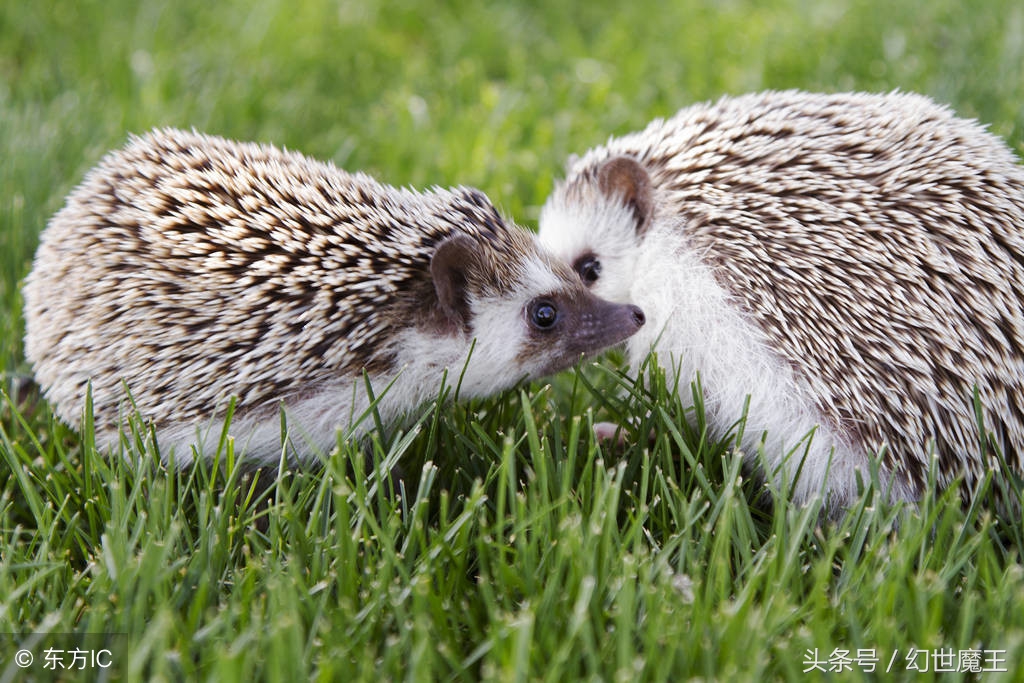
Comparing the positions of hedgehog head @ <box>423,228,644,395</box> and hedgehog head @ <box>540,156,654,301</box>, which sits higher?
hedgehog head @ <box>540,156,654,301</box>

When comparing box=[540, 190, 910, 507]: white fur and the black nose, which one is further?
the black nose

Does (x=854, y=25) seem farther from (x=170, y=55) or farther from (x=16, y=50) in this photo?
(x=16, y=50)

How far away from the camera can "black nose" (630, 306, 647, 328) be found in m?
3.21

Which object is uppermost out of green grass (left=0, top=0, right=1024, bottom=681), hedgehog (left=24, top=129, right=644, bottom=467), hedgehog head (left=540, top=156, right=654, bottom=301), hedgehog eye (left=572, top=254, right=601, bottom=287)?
hedgehog head (left=540, top=156, right=654, bottom=301)

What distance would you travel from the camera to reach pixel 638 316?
322 centimetres

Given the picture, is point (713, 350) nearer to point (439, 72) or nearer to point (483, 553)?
point (483, 553)

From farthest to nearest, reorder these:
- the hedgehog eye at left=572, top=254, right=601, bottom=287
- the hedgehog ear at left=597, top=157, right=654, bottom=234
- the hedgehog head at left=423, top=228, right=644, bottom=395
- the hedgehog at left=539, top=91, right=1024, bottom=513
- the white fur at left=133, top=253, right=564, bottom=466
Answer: the hedgehog eye at left=572, top=254, right=601, bottom=287 → the hedgehog ear at left=597, top=157, right=654, bottom=234 → the hedgehog head at left=423, top=228, right=644, bottom=395 → the white fur at left=133, top=253, right=564, bottom=466 → the hedgehog at left=539, top=91, right=1024, bottom=513

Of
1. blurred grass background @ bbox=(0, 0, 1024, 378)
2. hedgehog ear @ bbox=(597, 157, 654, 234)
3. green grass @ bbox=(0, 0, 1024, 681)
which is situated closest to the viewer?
green grass @ bbox=(0, 0, 1024, 681)

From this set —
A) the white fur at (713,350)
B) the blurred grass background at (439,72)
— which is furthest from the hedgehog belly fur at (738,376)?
the blurred grass background at (439,72)

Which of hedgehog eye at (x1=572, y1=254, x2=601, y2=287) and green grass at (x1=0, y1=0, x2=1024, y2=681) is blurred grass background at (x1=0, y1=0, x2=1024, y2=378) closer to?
green grass at (x1=0, y1=0, x2=1024, y2=681)

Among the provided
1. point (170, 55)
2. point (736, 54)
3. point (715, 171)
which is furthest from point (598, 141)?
point (170, 55)

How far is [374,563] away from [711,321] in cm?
136

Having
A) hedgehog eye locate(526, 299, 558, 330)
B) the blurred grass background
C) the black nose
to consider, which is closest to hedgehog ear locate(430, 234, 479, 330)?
hedgehog eye locate(526, 299, 558, 330)

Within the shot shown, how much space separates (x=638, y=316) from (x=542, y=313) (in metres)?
0.31
